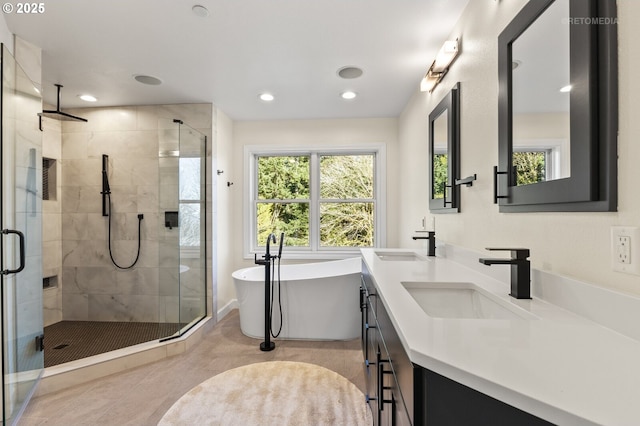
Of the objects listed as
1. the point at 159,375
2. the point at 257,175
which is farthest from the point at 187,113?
the point at 159,375

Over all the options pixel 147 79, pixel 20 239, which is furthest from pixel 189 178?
pixel 20 239

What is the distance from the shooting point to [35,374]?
6.43 feet

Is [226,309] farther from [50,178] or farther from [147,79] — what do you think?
[147,79]

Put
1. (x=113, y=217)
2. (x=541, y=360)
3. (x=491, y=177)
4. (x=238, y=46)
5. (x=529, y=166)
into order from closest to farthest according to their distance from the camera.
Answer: (x=541, y=360) < (x=529, y=166) < (x=491, y=177) < (x=238, y=46) < (x=113, y=217)

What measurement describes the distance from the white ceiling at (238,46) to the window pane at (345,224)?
4.46 ft

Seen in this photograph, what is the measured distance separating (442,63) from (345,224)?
2.31 metres

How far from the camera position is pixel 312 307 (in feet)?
9.25

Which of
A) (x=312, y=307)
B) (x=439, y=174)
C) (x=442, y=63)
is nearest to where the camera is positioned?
(x=442, y=63)

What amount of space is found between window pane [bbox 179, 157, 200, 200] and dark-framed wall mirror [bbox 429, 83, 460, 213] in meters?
2.33

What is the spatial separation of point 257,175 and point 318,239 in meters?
1.19

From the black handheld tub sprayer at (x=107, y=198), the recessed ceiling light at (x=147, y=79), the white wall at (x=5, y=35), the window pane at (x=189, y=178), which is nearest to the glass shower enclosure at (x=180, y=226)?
the window pane at (x=189, y=178)

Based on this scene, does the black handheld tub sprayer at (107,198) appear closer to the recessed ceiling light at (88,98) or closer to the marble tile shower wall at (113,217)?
the marble tile shower wall at (113,217)

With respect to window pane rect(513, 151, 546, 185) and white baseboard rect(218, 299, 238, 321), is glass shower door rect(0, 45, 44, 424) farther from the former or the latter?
window pane rect(513, 151, 546, 185)

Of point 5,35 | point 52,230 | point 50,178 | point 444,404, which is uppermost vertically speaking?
point 5,35
